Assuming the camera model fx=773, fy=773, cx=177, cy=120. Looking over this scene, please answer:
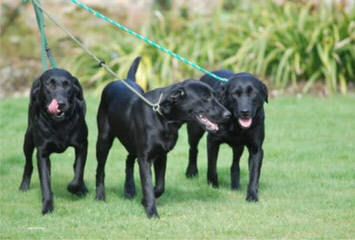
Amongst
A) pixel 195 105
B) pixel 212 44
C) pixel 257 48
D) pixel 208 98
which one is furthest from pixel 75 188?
pixel 212 44

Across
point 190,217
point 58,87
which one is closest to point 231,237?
point 190,217

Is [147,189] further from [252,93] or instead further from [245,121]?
→ [252,93]

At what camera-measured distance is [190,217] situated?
6.77 m

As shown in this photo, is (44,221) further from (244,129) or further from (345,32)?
(345,32)

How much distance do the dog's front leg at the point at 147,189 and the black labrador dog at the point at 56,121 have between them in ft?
2.55

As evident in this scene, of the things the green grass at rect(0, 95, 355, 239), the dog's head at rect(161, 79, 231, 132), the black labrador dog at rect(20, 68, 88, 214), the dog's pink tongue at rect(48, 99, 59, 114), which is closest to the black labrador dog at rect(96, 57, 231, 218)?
the dog's head at rect(161, 79, 231, 132)

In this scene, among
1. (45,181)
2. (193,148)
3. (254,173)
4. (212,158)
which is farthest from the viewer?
(193,148)

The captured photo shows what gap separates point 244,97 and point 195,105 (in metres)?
0.79

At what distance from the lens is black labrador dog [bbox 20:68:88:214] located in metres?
7.13

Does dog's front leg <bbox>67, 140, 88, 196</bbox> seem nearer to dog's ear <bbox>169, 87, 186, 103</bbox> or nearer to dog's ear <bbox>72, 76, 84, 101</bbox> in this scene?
dog's ear <bbox>72, 76, 84, 101</bbox>

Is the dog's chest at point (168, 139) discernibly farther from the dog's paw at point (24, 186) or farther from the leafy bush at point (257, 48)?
the leafy bush at point (257, 48)

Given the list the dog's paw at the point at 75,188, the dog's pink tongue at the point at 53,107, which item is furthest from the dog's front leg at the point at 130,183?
the dog's pink tongue at the point at 53,107

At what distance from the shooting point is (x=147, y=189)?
6930 millimetres

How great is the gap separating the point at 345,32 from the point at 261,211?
27.0ft
